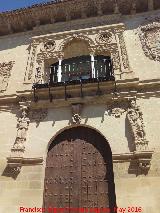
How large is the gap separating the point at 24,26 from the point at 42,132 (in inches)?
217

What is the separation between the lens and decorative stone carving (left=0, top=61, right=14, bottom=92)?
432 inches

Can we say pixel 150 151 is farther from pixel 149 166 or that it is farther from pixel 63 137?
pixel 63 137

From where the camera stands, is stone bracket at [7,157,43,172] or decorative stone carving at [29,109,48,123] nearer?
stone bracket at [7,157,43,172]

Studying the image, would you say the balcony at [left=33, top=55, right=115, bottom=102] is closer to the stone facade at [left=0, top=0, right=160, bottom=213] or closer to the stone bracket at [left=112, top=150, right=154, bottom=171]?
the stone facade at [left=0, top=0, right=160, bottom=213]

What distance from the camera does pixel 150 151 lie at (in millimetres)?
7965

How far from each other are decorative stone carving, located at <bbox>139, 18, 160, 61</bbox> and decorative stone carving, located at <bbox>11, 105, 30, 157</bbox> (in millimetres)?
4455

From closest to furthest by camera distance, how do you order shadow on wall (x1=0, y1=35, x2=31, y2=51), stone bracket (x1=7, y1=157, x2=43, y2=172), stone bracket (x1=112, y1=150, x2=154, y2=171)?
stone bracket (x1=112, y1=150, x2=154, y2=171)
stone bracket (x1=7, y1=157, x2=43, y2=172)
shadow on wall (x1=0, y1=35, x2=31, y2=51)

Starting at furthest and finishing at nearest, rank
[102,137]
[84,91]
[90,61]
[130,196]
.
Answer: [90,61], [84,91], [102,137], [130,196]

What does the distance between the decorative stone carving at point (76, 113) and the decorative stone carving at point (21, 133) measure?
140 centimetres

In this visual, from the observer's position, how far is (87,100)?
9.64 m

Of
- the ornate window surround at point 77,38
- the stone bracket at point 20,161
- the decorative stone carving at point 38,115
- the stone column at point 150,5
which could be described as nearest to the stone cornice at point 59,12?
the stone column at point 150,5

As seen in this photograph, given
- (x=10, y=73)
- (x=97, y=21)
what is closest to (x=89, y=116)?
(x=10, y=73)

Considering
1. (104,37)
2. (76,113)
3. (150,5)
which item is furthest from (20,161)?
(150,5)

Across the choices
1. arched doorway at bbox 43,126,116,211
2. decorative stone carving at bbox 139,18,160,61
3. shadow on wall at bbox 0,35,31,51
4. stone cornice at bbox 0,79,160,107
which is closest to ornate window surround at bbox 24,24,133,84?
shadow on wall at bbox 0,35,31,51
